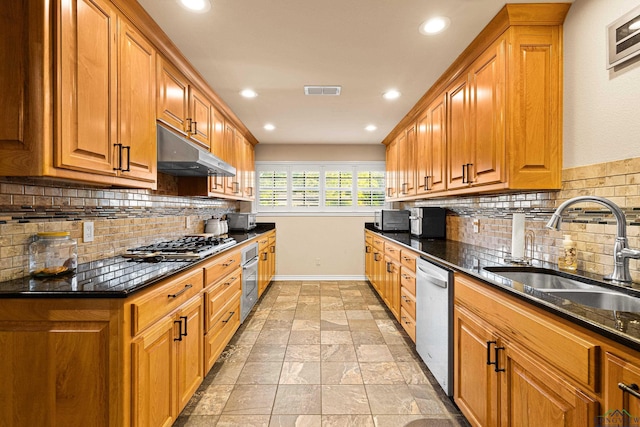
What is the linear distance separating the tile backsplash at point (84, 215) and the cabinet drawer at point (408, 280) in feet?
7.46

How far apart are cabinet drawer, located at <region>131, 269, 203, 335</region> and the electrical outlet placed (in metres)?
0.65

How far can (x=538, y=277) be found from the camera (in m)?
1.77

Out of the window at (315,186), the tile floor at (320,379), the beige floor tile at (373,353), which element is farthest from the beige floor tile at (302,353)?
the window at (315,186)

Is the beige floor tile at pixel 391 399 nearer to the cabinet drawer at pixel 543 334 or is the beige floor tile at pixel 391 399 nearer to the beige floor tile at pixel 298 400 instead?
the beige floor tile at pixel 298 400

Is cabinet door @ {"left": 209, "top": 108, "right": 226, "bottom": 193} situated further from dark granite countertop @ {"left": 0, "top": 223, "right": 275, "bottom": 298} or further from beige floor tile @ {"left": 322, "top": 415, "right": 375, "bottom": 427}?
beige floor tile @ {"left": 322, "top": 415, "right": 375, "bottom": 427}

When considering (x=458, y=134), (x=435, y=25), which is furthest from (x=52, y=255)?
(x=458, y=134)

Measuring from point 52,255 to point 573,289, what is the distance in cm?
261

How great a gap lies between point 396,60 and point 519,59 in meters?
0.86

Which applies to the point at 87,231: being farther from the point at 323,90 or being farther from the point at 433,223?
the point at 433,223

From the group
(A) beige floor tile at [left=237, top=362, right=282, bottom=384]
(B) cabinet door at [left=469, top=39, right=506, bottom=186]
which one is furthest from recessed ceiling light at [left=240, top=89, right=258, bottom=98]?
(A) beige floor tile at [left=237, top=362, right=282, bottom=384]

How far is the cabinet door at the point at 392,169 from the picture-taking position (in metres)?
4.75

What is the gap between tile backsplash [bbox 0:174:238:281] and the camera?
1446mm

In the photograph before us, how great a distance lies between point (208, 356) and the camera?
2230 millimetres

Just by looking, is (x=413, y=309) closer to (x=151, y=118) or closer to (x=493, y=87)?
(x=493, y=87)
